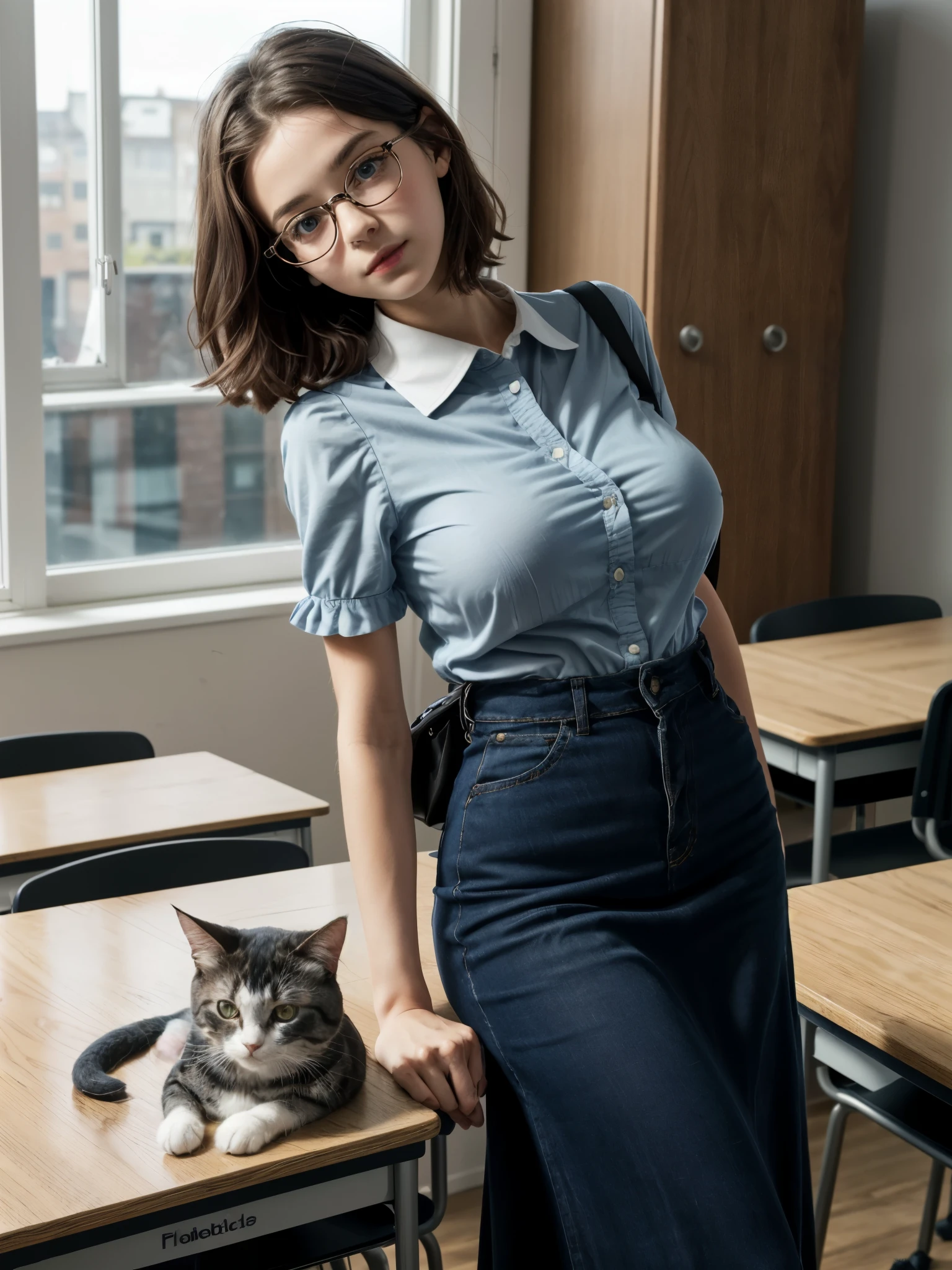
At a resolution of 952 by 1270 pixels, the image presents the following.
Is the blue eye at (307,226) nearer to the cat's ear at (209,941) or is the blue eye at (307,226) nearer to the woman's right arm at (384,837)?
the woman's right arm at (384,837)

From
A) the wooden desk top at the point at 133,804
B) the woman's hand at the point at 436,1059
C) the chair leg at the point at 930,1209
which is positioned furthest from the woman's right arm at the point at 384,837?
the chair leg at the point at 930,1209

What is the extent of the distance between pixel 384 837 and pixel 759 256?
275 centimetres

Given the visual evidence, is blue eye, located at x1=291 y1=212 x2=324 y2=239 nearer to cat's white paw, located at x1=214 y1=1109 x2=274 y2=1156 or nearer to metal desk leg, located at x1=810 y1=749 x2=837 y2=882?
cat's white paw, located at x1=214 y1=1109 x2=274 y2=1156

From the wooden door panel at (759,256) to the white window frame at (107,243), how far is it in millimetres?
544

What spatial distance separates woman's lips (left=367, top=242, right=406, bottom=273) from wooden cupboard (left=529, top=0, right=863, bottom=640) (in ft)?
7.64

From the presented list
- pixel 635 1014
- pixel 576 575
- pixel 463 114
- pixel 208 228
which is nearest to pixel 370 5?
pixel 463 114

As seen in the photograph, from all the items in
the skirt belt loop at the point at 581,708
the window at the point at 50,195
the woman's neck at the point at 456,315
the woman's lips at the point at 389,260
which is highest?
the window at the point at 50,195

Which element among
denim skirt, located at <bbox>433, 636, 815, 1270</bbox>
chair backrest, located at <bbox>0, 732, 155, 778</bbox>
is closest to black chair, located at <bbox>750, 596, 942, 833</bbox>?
chair backrest, located at <bbox>0, 732, 155, 778</bbox>

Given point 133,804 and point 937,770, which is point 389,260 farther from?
point 937,770

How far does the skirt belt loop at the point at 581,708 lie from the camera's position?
123cm

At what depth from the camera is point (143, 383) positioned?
361 cm

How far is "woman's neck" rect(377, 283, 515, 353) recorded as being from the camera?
53.9 inches

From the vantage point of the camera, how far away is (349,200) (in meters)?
1.24

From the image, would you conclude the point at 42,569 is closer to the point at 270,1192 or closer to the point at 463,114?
the point at 463,114
